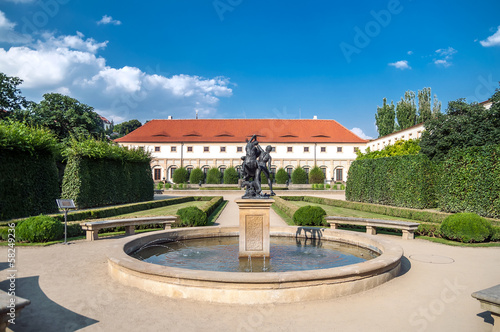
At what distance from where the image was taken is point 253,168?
7625 millimetres

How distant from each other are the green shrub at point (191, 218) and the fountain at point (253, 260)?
178cm

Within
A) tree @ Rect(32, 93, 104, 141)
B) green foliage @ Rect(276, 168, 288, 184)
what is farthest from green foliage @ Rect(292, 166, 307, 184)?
tree @ Rect(32, 93, 104, 141)

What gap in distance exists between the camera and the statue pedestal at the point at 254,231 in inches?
278

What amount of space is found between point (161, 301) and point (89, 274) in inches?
93.0

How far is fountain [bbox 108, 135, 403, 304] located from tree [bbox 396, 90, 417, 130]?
42492 millimetres

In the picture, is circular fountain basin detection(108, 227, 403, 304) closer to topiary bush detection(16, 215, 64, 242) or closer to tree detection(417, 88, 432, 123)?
topiary bush detection(16, 215, 64, 242)

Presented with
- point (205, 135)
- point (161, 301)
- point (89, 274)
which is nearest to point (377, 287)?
point (161, 301)

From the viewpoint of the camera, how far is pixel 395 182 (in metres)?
19.1

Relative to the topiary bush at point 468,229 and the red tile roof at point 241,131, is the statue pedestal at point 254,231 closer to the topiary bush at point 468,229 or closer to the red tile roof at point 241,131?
the topiary bush at point 468,229

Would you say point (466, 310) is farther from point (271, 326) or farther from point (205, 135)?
point (205, 135)

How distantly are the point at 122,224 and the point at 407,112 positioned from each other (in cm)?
4612

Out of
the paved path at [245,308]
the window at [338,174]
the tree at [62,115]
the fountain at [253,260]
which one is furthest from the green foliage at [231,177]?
the paved path at [245,308]

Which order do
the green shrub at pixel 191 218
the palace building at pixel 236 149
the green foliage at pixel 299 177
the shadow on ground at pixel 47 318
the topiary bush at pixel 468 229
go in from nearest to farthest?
the shadow on ground at pixel 47 318 → the topiary bush at pixel 468 229 → the green shrub at pixel 191 218 → the green foliage at pixel 299 177 → the palace building at pixel 236 149

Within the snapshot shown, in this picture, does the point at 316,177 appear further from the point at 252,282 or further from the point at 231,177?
the point at 252,282
